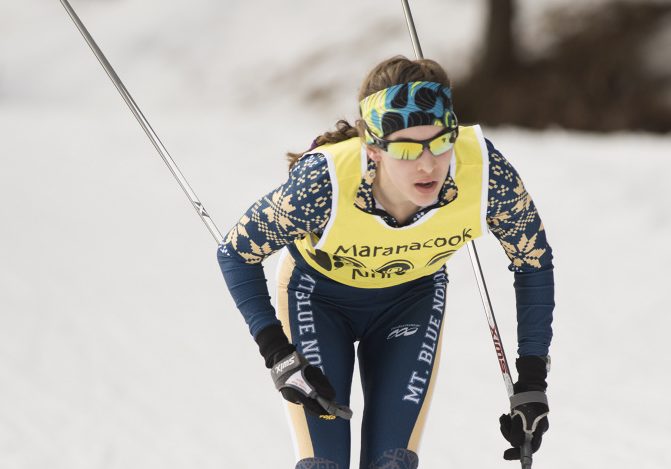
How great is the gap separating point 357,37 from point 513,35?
2943mm

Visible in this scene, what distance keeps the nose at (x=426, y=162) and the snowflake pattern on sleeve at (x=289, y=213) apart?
23cm

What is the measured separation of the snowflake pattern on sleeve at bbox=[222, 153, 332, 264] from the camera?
7.36 feet

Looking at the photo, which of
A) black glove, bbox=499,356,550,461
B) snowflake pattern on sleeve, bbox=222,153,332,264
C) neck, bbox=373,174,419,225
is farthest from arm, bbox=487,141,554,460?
snowflake pattern on sleeve, bbox=222,153,332,264

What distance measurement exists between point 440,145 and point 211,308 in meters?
3.88

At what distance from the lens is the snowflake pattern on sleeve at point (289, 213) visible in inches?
88.3

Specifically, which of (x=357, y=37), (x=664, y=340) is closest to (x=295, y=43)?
(x=357, y=37)

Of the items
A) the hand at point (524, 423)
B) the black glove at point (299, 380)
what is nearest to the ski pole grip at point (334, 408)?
the black glove at point (299, 380)

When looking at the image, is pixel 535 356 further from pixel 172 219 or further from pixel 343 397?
pixel 172 219

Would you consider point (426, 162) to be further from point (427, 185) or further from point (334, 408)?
point (334, 408)

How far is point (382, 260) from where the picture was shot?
8.00 feet

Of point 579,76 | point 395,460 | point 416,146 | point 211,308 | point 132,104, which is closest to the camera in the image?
point 416,146

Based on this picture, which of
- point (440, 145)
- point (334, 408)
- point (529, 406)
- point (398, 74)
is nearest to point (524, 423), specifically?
point (529, 406)

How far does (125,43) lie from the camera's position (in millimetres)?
15578

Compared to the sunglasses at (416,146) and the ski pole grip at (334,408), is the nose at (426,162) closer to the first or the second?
the sunglasses at (416,146)
